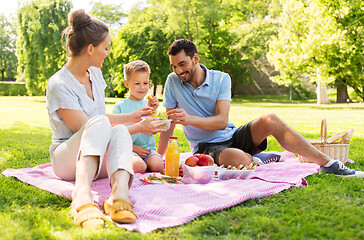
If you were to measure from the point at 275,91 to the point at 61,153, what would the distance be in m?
29.6

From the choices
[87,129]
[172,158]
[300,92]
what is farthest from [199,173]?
[300,92]

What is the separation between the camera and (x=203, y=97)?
12.7 feet

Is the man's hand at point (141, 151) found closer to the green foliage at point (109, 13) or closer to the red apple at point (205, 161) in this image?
the red apple at point (205, 161)

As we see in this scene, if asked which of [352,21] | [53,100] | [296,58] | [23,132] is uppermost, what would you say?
[352,21]

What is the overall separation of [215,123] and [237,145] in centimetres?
35

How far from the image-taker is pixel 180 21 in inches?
875

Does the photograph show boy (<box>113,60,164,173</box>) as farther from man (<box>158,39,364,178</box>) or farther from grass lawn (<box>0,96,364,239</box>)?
grass lawn (<box>0,96,364,239</box>)

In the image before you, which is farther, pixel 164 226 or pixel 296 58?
pixel 296 58

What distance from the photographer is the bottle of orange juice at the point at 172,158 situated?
11.2ft

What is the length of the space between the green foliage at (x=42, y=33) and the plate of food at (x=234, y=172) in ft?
64.9

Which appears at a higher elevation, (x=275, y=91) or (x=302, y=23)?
(x=302, y=23)

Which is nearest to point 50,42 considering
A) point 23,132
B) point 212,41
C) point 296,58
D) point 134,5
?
point 134,5

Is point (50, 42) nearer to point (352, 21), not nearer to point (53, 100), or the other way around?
point (352, 21)

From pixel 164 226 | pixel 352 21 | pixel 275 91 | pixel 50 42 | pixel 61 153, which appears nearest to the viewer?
pixel 164 226
